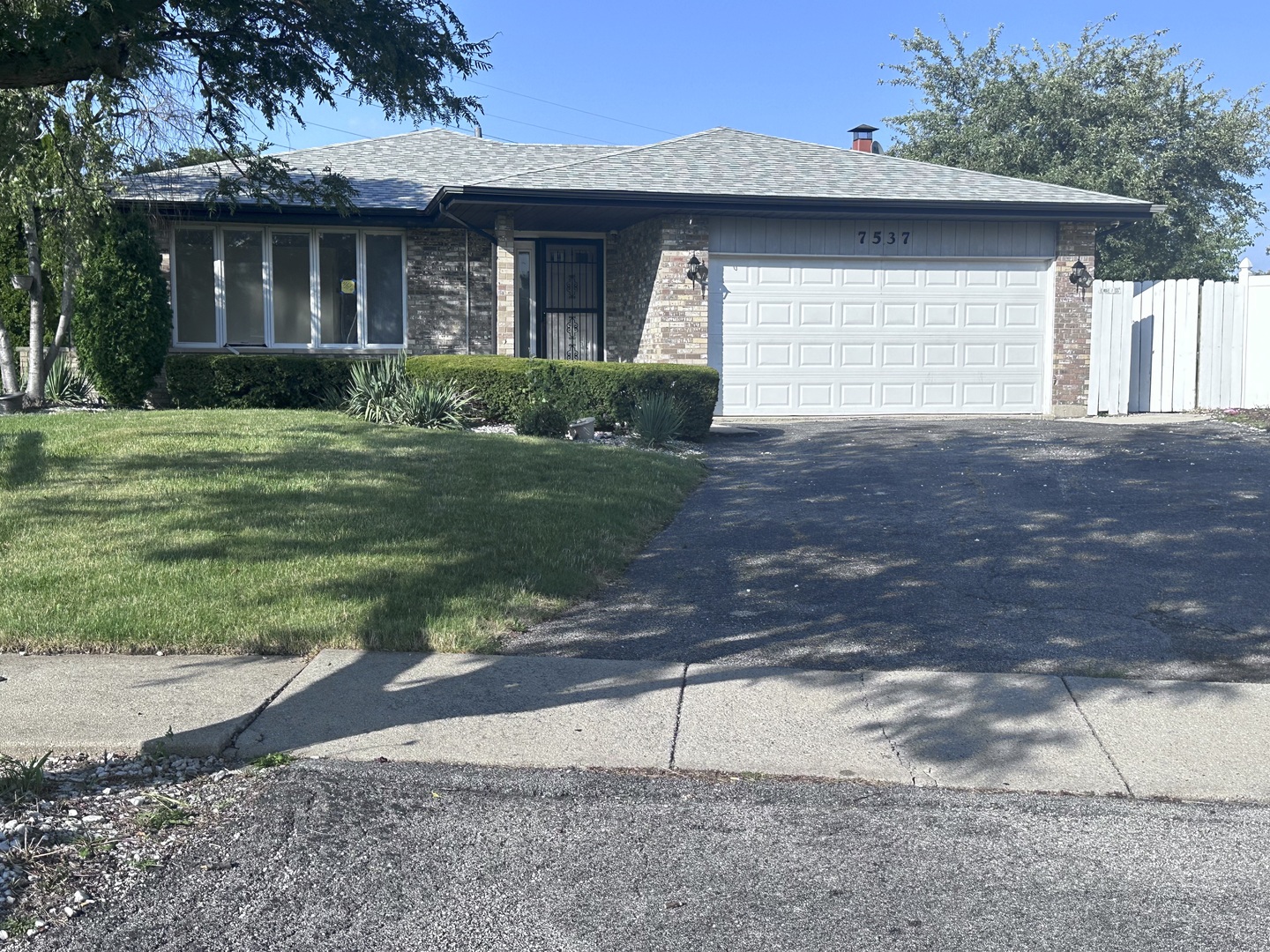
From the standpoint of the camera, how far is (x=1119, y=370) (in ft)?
61.1

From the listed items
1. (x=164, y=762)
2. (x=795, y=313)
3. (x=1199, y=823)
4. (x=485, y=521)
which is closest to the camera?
(x=1199, y=823)

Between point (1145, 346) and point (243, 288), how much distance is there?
1368 centimetres

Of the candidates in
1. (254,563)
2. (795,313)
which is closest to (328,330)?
(795,313)

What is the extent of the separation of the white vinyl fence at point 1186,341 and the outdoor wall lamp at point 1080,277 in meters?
0.16

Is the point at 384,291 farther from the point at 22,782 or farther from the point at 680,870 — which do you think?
the point at 680,870

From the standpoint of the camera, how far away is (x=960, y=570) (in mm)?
8344

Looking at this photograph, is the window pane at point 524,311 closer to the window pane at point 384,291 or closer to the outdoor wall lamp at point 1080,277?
the window pane at point 384,291

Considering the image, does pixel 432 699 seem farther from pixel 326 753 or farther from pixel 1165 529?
pixel 1165 529

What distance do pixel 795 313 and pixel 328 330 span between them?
7.12 m

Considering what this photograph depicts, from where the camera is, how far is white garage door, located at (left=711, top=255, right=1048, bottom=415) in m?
18.2

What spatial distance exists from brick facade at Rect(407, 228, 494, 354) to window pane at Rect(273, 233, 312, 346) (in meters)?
1.56

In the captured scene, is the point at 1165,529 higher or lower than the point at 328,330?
lower

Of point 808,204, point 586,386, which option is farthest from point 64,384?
point 808,204

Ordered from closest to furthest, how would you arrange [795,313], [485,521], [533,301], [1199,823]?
1. [1199,823]
2. [485,521]
3. [795,313]
4. [533,301]
